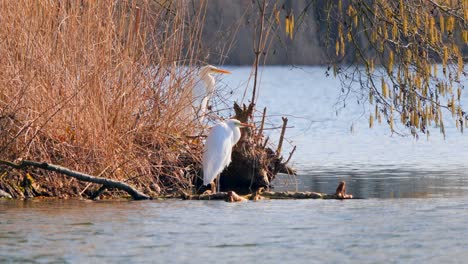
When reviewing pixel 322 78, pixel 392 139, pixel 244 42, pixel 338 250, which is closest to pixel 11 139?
pixel 338 250

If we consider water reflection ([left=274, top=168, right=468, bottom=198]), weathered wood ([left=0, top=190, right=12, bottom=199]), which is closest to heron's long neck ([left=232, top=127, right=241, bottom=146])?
water reflection ([left=274, top=168, right=468, bottom=198])

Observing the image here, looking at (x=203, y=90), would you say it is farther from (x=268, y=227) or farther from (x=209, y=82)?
(x=268, y=227)

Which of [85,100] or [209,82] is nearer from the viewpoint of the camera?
[85,100]

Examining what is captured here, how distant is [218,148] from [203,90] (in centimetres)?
126

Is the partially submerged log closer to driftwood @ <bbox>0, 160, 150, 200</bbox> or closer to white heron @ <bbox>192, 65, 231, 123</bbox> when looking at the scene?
white heron @ <bbox>192, 65, 231, 123</bbox>

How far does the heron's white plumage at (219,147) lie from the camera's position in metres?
8.73

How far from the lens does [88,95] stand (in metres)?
8.24

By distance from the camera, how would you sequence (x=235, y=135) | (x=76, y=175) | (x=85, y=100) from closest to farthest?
(x=76, y=175) < (x=85, y=100) < (x=235, y=135)

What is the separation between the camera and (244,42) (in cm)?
2808

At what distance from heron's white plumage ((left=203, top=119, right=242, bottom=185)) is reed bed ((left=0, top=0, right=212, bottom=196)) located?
0.96ft

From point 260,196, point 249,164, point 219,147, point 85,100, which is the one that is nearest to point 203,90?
point 249,164

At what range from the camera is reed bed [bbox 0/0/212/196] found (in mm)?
8062

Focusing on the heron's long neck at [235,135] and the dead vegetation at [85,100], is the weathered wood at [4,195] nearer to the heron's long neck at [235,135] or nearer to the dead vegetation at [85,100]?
the dead vegetation at [85,100]

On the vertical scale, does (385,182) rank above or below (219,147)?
below
